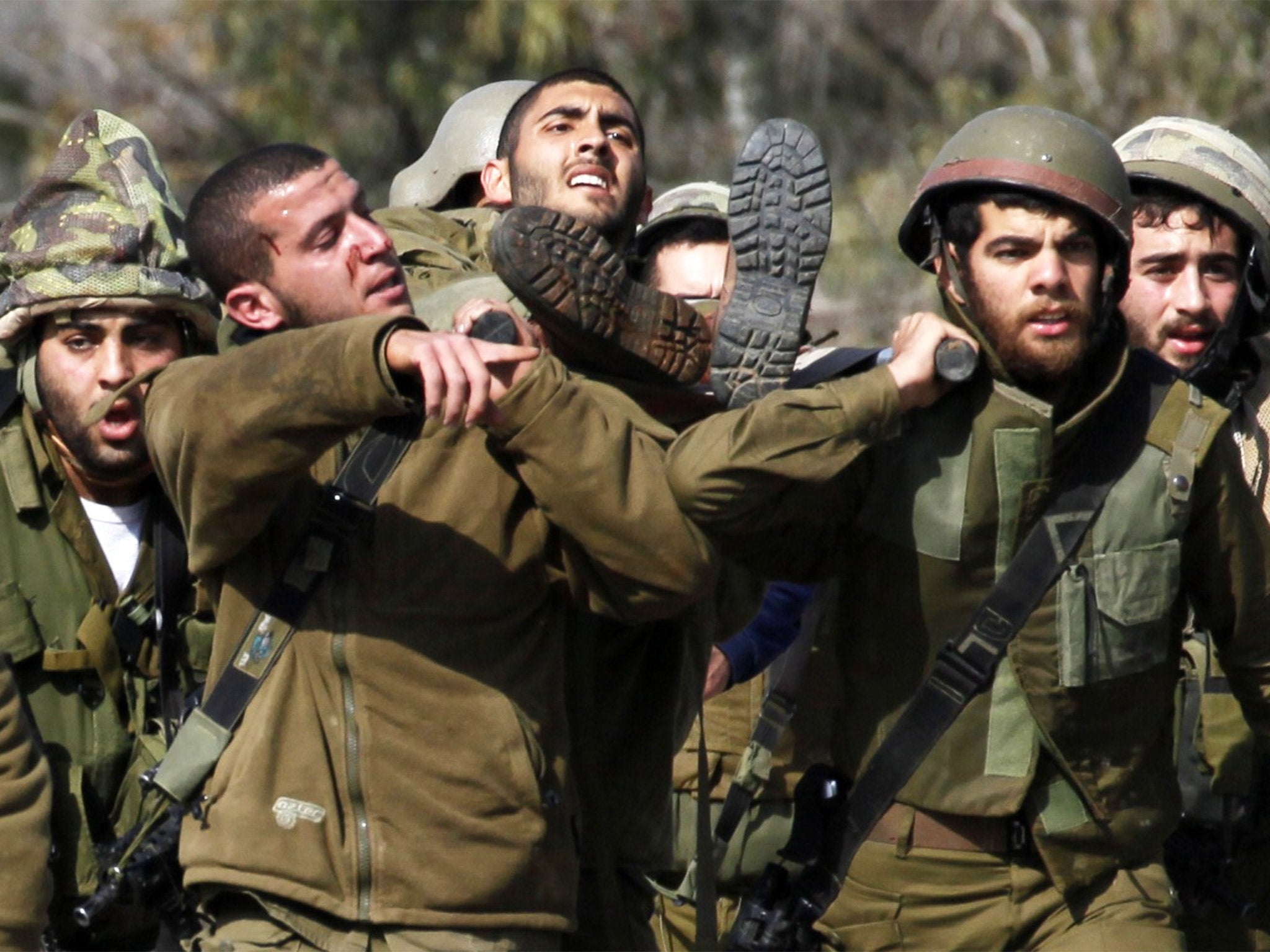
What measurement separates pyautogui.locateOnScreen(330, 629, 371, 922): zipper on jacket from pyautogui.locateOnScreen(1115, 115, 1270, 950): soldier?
2743 mm

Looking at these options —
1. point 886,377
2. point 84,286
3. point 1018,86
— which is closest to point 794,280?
point 886,377

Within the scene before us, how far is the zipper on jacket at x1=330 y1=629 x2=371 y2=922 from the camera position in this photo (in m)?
4.33

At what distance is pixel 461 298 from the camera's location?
189 inches

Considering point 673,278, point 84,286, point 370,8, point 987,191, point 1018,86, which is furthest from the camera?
point 370,8

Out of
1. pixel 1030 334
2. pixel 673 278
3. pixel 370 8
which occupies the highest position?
pixel 1030 334

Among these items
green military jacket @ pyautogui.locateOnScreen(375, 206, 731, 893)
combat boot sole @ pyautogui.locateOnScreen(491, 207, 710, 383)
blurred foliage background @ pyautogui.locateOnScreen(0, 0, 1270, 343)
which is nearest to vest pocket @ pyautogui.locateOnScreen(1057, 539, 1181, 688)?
green military jacket @ pyautogui.locateOnScreen(375, 206, 731, 893)

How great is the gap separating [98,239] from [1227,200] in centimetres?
299

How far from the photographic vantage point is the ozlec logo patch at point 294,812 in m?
4.33

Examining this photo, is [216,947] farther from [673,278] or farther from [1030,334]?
[673,278]

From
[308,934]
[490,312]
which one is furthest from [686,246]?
[308,934]

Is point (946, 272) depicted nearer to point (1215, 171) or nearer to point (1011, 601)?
point (1011, 601)

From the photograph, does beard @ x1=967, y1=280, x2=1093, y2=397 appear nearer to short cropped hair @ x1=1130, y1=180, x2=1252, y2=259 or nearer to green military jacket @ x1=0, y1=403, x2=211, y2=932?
short cropped hair @ x1=1130, y1=180, x2=1252, y2=259

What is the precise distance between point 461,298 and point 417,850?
1.13 metres

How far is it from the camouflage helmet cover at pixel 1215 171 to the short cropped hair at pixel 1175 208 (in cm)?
2
